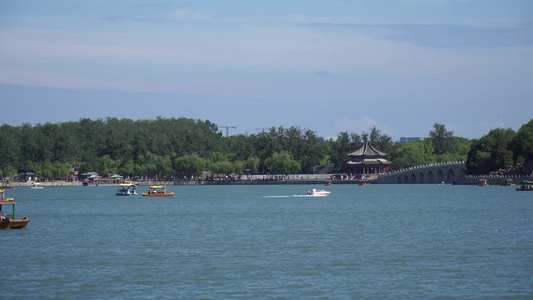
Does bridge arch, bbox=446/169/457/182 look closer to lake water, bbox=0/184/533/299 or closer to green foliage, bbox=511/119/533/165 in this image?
green foliage, bbox=511/119/533/165

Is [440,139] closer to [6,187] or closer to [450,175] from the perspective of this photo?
[450,175]

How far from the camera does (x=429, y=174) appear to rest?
474 feet

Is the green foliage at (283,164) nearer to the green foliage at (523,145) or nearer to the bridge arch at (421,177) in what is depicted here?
the bridge arch at (421,177)

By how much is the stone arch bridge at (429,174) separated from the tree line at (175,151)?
126 inches

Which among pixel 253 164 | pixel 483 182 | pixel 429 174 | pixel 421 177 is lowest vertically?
pixel 483 182

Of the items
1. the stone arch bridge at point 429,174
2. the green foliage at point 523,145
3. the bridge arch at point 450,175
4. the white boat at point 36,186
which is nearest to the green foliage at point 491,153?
the green foliage at point 523,145

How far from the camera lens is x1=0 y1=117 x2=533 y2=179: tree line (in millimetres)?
146750

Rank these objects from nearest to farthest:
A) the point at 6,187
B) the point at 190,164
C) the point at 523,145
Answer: the point at 523,145
the point at 6,187
the point at 190,164

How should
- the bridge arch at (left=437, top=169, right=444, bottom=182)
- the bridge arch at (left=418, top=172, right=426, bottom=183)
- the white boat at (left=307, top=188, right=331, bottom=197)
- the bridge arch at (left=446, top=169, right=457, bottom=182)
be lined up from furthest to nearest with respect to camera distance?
the bridge arch at (left=418, top=172, right=426, bottom=183)
the bridge arch at (left=437, top=169, right=444, bottom=182)
the bridge arch at (left=446, top=169, right=457, bottom=182)
the white boat at (left=307, top=188, right=331, bottom=197)

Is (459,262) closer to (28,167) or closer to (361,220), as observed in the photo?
(361,220)

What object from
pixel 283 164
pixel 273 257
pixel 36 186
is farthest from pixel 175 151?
pixel 273 257

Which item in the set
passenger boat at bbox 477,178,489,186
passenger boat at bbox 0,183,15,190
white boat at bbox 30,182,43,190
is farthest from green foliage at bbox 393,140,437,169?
passenger boat at bbox 0,183,15,190

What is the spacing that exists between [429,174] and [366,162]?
10955 mm

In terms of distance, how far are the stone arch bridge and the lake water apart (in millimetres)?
80652
